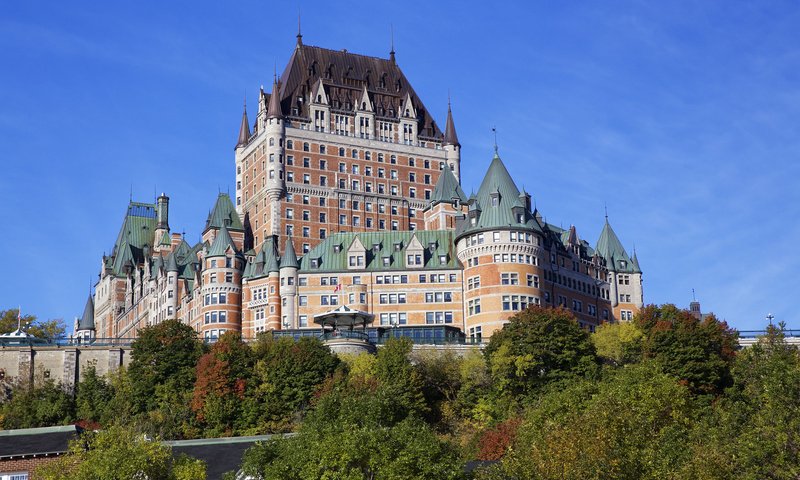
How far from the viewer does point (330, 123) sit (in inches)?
7377

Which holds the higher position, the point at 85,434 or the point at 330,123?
the point at 330,123

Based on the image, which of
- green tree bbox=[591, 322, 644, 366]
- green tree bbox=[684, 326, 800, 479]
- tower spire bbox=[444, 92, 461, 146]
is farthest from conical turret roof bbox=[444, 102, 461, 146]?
green tree bbox=[684, 326, 800, 479]

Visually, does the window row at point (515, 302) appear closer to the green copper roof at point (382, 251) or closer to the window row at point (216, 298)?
the green copper roof at point (382, 251)

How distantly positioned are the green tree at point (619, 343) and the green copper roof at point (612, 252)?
37626 mm

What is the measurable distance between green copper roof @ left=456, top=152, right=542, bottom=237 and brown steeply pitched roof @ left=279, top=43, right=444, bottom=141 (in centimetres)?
3646

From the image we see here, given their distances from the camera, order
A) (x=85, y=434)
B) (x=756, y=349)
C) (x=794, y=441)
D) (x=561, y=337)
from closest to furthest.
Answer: (x=794, y=441) < (x=85, y=434) < (x=756, y=349) < (x=561, y=337)

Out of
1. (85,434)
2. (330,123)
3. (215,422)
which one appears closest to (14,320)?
(330,123)

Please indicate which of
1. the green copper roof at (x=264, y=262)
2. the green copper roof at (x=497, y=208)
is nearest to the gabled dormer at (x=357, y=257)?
the green copper roof at (x=264, y=262)

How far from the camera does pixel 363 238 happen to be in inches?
6467

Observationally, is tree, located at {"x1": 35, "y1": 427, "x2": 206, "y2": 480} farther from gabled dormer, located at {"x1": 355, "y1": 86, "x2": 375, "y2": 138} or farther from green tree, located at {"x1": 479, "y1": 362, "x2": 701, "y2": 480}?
gabled dormer, located at {"x1": 355, "y1": 86, "x2": 375, "y2": 138}

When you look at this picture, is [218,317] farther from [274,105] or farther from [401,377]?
[401,377]

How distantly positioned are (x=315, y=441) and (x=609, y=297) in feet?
326

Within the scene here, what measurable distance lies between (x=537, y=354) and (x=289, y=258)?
45.3m

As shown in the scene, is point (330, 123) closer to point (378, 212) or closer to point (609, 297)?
point (378, 212)
